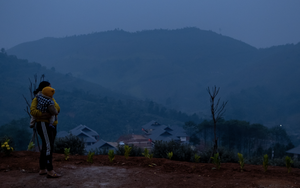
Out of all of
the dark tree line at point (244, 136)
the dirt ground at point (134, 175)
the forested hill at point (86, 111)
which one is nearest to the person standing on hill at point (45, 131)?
the dirt ground at point (134, 175)

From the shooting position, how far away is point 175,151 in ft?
27.5

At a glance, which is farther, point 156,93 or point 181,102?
point 156,93

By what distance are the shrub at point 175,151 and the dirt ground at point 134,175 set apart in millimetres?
2373

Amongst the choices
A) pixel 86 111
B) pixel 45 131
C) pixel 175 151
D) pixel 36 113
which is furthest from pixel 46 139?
pixel 86 111

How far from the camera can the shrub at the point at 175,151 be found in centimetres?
831

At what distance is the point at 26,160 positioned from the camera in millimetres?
5852

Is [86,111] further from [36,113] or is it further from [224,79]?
[224,79]

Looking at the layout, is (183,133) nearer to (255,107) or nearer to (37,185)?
(37,185)

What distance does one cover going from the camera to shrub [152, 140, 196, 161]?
8.31 metres

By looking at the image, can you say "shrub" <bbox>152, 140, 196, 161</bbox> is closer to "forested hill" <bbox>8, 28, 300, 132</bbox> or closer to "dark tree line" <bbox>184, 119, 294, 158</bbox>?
"dark tree line" <bbox>184, 119, 294, 158</bbox>

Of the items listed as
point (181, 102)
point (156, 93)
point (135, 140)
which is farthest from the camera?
point (156, 93)

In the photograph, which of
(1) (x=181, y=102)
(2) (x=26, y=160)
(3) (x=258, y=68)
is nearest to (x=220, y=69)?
(3) (x=258, y=68)

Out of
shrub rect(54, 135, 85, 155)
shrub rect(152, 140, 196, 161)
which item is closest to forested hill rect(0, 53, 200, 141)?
shrub rect(54, 135, 85, 155)

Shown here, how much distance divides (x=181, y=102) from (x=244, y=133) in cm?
9654
